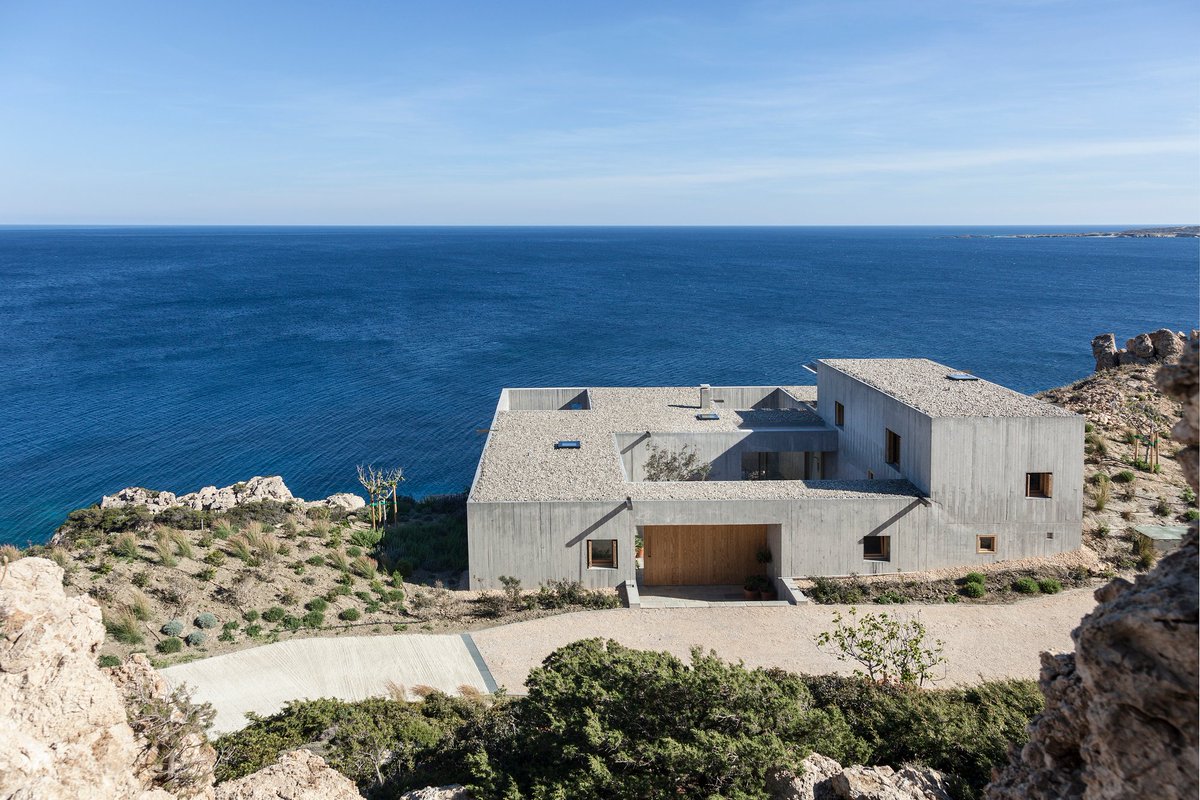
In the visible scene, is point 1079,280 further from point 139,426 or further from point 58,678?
point 58,678

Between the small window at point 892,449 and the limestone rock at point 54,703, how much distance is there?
1932 cm

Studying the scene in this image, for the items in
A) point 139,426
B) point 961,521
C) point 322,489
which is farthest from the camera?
point 139,426

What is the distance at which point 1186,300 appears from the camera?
317 feet

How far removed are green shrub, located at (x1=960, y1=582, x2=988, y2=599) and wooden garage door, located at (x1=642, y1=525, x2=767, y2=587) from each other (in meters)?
4.67

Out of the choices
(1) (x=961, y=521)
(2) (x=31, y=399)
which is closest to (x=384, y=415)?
(2) (x=31, y=399)

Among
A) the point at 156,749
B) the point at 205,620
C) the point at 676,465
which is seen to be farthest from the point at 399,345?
the point at 156,749

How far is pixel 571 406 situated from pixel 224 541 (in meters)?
14.4

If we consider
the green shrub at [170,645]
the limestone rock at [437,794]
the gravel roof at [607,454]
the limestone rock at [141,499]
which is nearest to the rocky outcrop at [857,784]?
the limestone rock at [437,794]

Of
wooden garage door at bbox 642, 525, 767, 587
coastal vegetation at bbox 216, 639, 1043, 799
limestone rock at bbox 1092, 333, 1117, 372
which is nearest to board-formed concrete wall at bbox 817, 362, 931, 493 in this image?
wooden garage door at bbox 642, 525, 767, 587

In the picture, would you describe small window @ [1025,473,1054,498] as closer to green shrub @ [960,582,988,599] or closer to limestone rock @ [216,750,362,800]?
green shrub @ [960,582,988,599]

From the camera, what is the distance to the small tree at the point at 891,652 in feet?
47.2

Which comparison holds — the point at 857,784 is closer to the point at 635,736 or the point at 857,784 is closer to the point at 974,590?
the point at 635,736

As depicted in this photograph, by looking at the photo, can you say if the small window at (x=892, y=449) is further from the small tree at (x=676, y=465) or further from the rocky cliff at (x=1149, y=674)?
the rocky cliff at (x=1149, y=674)

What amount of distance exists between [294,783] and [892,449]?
17.9m
